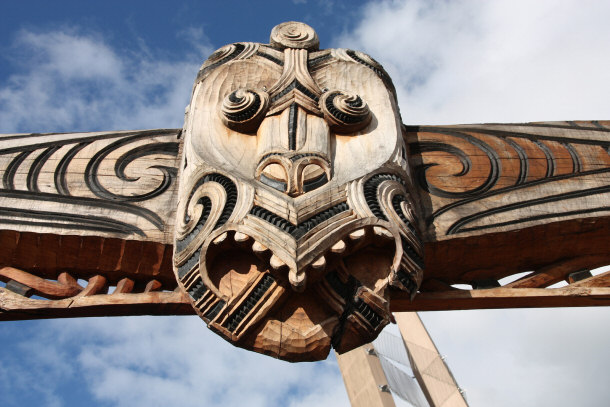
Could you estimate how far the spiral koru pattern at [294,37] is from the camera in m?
5.67

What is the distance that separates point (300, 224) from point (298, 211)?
0.10 m

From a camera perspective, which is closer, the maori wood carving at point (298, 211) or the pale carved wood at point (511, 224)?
the maori wood carving at point (298, 211)

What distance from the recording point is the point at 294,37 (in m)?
5.74

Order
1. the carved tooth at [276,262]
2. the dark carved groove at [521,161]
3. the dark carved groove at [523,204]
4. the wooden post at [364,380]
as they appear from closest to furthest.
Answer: the carved tooth at [276,262] < the dark carved groove at [523,204] < the dark carved groove at [521,161] < the wooden post at [364,380]

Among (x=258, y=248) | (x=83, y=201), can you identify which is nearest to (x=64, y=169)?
(x=83, y=201)

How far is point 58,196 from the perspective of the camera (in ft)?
15.4

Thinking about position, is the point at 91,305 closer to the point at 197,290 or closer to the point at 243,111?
the point at 197,290

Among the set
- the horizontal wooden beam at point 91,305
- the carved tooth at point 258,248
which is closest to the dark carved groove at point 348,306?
the carved tooth at point 258,248

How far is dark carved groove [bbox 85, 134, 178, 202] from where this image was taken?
15.7 feet

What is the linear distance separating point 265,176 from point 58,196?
5.08 feet

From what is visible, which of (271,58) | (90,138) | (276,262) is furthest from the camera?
(271,58)

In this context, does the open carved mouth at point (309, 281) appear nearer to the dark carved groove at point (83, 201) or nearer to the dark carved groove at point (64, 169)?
the dark carved groove at point (83, 201)

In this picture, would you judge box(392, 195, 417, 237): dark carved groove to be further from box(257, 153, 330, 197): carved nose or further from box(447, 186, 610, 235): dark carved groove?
box(447, 186, 610, 235): dark carved groove

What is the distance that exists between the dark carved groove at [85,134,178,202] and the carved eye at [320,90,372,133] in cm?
127
